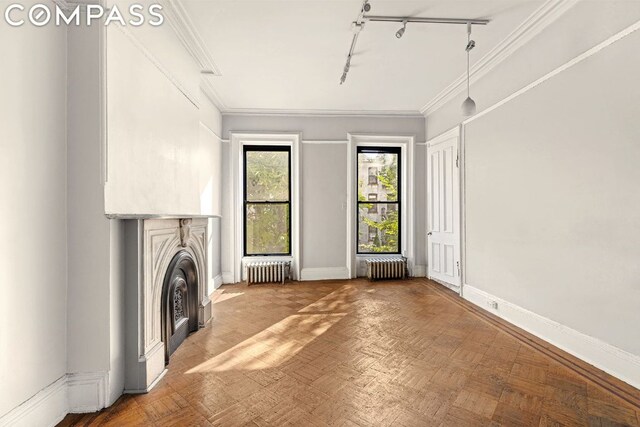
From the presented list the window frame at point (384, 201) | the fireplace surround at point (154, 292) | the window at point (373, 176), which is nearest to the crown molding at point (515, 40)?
the window frame at point (384, 201)

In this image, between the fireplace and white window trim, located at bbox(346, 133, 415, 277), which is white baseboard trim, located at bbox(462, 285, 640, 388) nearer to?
white window trim, located at bbox(346, 133, 415, 277)

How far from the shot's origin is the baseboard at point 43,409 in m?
1.62

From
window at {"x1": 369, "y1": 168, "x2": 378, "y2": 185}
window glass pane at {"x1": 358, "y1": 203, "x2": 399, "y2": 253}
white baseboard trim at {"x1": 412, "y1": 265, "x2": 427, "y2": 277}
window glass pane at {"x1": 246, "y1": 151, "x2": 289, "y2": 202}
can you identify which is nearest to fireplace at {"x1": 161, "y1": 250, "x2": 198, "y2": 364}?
window glass pane at {"x1": 246, "y1": 151, "x2": 289, "y2": 202}

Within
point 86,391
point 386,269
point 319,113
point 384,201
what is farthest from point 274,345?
point 319,113

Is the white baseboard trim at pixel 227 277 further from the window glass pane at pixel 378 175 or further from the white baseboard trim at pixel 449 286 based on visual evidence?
the white baseboard trim at pixel 449 286

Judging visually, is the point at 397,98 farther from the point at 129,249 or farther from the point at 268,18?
the point at 129,249

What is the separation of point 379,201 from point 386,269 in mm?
1354

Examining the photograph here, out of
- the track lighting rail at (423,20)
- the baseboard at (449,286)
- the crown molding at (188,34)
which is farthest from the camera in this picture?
the baseboard at (449,286)

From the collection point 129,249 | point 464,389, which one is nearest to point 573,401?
point 464,389

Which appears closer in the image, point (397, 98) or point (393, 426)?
point (393, 426)

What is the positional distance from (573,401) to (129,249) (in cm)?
327

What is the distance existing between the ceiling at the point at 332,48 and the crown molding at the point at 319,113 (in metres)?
0.26

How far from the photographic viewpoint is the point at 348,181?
19.1 feet

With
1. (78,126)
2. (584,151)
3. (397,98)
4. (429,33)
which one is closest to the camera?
(78,126)
